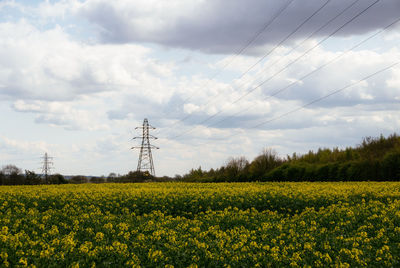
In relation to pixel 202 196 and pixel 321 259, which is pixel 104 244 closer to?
pixel 321 259

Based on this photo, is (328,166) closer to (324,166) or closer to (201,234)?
(324,166)

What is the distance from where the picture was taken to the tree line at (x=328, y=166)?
28172 millimetres

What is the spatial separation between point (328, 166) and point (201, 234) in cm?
2414

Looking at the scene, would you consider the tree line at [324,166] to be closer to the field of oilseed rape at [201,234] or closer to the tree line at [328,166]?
the tree line at [328,166]

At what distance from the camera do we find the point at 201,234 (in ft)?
32.4

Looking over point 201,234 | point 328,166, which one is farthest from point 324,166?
point 201,234

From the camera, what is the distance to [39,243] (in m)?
8.65

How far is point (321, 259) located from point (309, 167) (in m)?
25.5

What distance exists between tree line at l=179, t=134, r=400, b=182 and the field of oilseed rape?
37.4ft

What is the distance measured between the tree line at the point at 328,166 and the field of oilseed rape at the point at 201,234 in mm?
11391

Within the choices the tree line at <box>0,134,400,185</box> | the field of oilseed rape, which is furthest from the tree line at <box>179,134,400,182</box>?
the field of oilseed rape

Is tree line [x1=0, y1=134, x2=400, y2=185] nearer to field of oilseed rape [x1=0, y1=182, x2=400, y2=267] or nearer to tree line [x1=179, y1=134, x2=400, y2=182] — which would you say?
tree line [x1=179, y1=134, x2=400, y2=182]

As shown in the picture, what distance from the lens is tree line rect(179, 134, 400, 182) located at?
28172 millimetres

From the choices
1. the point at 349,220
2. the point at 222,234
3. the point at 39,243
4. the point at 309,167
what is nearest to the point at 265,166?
the point at 309,167
